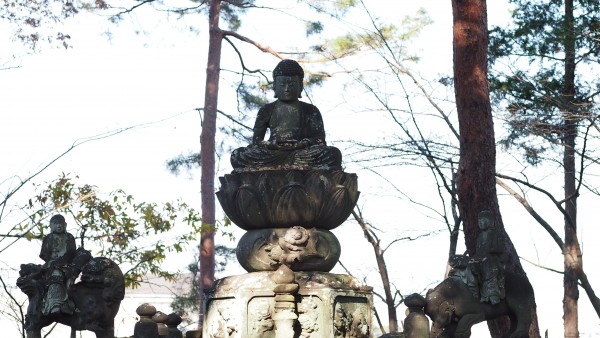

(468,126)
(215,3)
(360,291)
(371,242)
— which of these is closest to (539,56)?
(468,126)

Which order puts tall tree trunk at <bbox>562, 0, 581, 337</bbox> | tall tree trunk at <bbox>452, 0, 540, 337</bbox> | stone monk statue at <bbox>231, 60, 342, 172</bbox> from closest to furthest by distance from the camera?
stone monk statue at <bbox>231, 60, 342, 172</bbox>
tall tree trunk at <bbox>452, 0, 540, 337</bbox>
tall tree trunk at <bbox>562, 0, 581, 337</bbox>

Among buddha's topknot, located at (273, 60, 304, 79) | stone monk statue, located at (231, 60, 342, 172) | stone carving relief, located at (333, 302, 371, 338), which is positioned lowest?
stone carving relief, located at (333, 302, 371, 338)

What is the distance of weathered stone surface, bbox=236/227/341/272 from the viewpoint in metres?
8.60

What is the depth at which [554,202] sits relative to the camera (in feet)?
50.6

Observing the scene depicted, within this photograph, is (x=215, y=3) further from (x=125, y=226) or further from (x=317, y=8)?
(x=125, y=226)

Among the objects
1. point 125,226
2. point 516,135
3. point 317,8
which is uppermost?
point 317,8

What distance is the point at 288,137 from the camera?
361 inches

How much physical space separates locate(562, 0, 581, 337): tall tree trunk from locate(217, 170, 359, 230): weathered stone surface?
277 inches

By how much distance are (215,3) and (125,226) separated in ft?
22.9

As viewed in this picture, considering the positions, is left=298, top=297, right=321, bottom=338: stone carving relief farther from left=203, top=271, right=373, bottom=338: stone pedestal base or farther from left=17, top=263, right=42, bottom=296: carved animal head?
left=17, top=263, right=42, bottom=296: carved animal head

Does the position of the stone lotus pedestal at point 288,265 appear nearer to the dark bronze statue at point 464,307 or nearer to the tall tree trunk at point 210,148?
the dark bronze statue at point 464,307

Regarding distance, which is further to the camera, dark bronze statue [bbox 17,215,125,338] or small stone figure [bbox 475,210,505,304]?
small stone figure [bbox 475,210,505,304]

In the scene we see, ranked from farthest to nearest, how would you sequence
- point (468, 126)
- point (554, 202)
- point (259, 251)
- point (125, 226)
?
point (554, 202) → point (125, 226) → point (468, 126) → point (259, 251)

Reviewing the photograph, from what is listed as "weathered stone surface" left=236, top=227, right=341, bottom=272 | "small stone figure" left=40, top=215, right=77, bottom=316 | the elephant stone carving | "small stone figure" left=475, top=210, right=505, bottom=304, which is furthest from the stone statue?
"small stone figure" left=40, top=215, right=77, bottom=316
